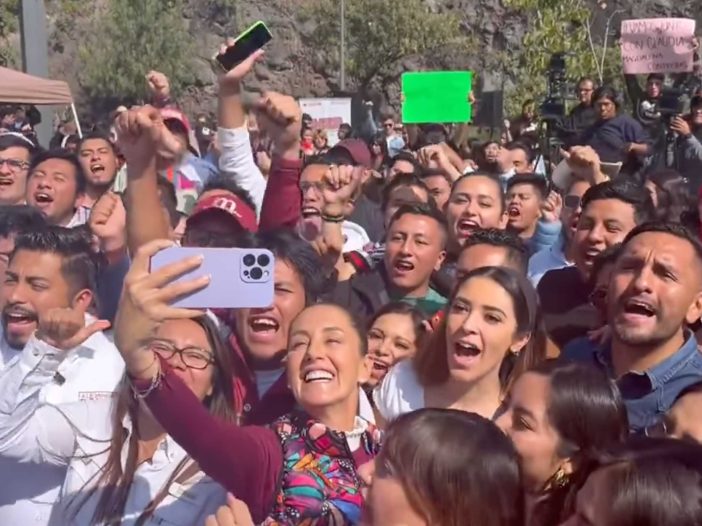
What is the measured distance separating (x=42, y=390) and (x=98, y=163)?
11.8 feet

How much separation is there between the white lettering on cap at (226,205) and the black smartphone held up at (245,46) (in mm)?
696

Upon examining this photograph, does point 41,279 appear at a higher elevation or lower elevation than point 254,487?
higher

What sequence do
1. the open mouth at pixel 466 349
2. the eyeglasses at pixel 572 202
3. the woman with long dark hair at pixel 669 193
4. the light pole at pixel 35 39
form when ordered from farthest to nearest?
the light pole at pixel 35 39 < the woman with long dark hair at pixel 669 193 < the eyeglasses at pixel 572 202 < the open mouth at pixel 466 349

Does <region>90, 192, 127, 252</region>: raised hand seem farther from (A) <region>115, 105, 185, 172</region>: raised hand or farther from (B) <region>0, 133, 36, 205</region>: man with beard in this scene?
(B) <region>0, 133, 36, 205</region>: man with beard

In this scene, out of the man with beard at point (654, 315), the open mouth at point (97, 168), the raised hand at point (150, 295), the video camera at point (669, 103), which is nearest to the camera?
the raised hand at point (150, 295)

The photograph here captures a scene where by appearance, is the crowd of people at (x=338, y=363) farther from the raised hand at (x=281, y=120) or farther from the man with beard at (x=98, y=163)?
the man with beard at (x=98, y=163)

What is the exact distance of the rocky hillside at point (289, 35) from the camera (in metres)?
41.5

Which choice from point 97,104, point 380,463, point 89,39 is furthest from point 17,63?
point 380,463

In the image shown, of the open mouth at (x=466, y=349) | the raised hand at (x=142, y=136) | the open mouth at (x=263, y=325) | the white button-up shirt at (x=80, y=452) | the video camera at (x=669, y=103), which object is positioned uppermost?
the raised hand at (x=142, y=136)

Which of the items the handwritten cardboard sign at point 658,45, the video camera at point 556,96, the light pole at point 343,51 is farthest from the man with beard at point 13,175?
the light pole at point 343,51

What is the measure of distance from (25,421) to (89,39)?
40812 millimetres

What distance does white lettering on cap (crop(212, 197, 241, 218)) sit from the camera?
4355 mm

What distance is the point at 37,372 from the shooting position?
2850mm

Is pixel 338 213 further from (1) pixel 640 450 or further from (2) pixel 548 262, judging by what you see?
(1) pixel 640 450
